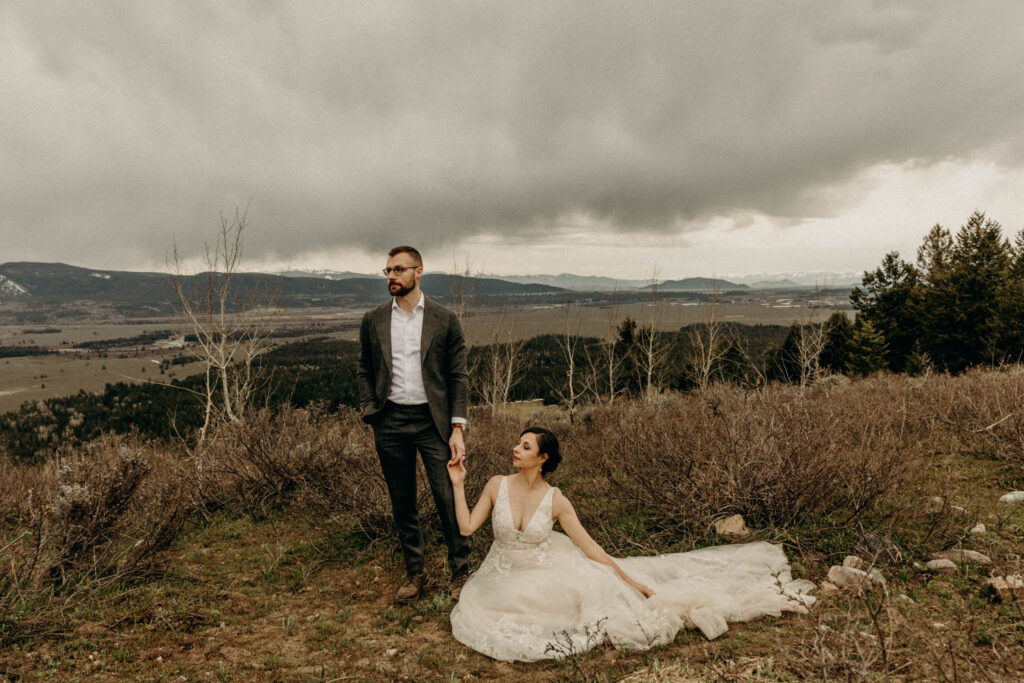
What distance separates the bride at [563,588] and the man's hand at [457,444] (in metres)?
0.06

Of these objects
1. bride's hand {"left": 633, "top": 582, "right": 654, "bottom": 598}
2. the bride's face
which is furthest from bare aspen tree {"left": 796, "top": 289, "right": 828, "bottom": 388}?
the bride's face

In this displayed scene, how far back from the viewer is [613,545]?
13.7ft

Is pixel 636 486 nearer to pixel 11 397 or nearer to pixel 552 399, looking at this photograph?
pixel 552 399

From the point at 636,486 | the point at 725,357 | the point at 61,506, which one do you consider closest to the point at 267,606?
the point at 61,506

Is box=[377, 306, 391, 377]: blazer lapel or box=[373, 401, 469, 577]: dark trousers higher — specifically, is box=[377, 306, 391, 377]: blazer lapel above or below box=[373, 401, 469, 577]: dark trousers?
above

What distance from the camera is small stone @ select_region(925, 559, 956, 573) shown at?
3.48m

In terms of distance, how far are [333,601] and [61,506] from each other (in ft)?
7.25

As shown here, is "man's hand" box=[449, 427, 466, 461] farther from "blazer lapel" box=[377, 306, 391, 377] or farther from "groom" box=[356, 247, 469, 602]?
"blazer lapel" box=[377, 306, 391, 377]

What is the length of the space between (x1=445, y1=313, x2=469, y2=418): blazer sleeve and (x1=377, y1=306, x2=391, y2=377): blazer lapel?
1.36 feet

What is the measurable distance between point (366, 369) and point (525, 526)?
5.17 feet

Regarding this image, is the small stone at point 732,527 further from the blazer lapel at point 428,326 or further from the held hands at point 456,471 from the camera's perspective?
the blazer lapel at point 428,326

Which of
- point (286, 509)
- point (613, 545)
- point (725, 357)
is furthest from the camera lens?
point (725, 357)

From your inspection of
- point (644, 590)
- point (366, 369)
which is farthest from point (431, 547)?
point (644, 590)

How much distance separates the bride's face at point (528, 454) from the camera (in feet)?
10.7
